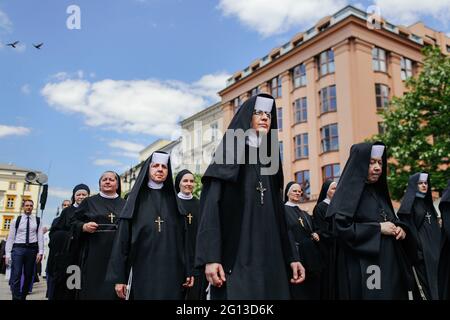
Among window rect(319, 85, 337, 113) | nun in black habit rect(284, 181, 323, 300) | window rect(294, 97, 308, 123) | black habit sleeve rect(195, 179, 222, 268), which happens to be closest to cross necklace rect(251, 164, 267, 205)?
black habit sleeve rect(195, 179, 222, 268)

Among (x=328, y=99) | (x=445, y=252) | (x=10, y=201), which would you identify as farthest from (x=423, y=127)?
(x=10, y=201)

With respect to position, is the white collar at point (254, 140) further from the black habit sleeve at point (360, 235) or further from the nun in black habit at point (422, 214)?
the nun in black habit at point (422, 214)

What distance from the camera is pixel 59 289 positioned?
821 cm

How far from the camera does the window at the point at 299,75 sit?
3694 cm

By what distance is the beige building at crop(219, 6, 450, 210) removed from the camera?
32.2 metres

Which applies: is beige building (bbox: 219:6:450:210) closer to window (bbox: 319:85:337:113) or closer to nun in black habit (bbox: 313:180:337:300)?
window (bbox: 319:85:337:113)

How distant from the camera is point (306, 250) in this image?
7.12m

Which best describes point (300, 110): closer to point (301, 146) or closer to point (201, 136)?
point (301, 146)

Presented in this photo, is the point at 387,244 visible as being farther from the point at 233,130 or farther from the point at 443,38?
the point at 443,38

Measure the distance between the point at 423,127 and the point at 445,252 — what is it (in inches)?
729

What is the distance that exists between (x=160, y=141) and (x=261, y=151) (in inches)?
2744

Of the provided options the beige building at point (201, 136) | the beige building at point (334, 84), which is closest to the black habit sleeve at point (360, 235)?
the beige building at point (334, 84)

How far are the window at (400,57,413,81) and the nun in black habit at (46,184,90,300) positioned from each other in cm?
3260

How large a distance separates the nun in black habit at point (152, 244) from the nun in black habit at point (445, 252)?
3021mm
